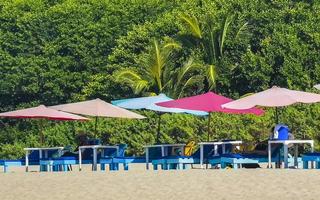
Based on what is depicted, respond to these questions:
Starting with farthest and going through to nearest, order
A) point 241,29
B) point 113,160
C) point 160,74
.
Result: point 160,74 → point 241,29 → point 113,160

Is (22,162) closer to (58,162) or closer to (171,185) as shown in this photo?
(58,162)

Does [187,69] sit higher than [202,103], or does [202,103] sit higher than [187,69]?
[187,69]

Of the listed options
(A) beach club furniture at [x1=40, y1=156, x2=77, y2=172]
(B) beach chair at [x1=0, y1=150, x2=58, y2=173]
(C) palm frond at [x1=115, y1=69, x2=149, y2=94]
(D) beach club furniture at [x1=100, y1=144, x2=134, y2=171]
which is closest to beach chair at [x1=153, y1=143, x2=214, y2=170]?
(D) beach club furniture at [x1=100, y1=144, x2=134, y2=171]

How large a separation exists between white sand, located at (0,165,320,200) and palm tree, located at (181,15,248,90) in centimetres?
1406

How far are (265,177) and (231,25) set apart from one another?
54.3 ft

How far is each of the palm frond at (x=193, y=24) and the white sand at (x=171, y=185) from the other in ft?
47.2

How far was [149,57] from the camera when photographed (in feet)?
104

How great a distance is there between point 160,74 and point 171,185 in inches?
667

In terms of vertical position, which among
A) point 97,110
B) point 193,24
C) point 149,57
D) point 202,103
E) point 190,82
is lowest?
point 97,110

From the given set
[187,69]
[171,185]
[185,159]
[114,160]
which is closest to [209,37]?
[187,69]

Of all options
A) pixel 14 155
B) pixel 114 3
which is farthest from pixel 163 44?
pixel 14 155

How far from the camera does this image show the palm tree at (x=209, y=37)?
3125 cm

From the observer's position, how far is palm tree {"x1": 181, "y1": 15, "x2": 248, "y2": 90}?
3125 cm

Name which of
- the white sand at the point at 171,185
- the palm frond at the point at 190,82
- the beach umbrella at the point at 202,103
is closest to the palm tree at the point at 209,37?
the palm frond at the point at 190,82
